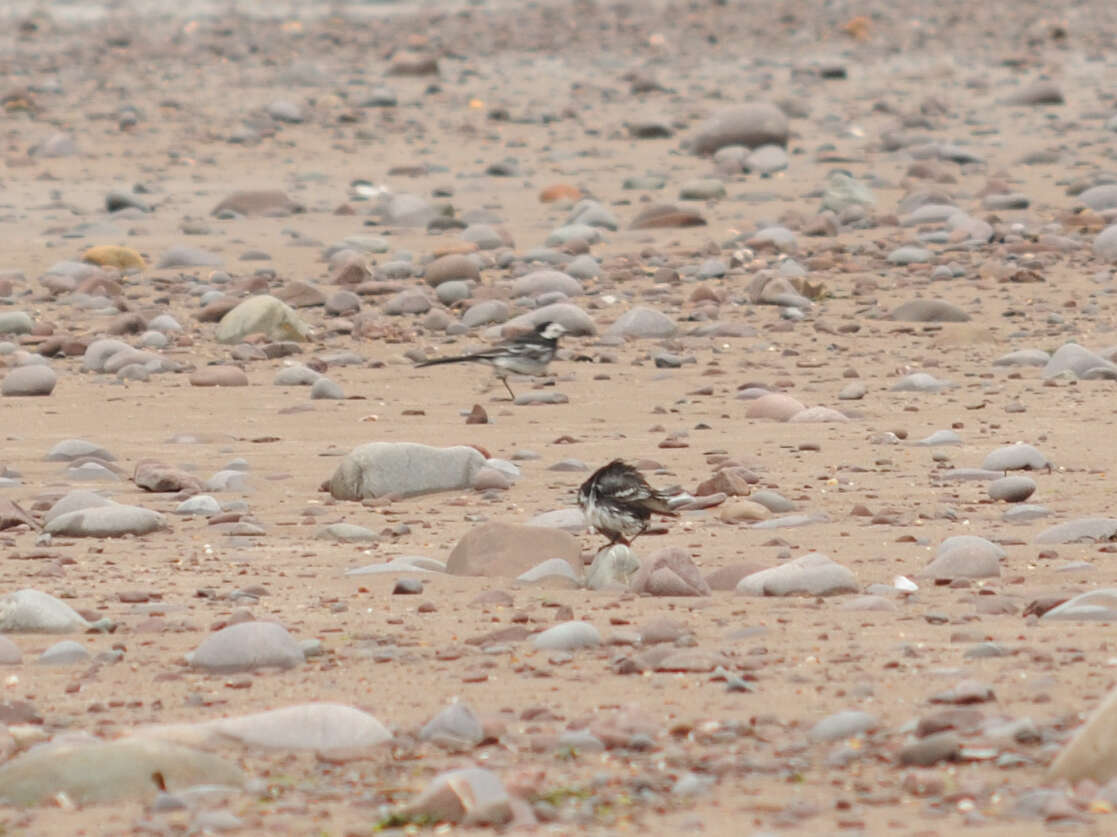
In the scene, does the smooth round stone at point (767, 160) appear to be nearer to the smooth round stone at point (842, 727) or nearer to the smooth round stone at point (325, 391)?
the smooth round stone at point (325, 391)

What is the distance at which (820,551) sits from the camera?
5.52m

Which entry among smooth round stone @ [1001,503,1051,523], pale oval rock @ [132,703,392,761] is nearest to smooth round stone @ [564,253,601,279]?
smooth round stone @ [1001,503,1051,523]

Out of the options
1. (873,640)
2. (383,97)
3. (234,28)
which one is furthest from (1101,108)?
(873,640)

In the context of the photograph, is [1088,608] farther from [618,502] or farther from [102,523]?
[102,523]

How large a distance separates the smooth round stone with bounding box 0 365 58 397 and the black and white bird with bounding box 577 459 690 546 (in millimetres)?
3753

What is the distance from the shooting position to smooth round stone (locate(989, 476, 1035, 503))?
20.0 feet

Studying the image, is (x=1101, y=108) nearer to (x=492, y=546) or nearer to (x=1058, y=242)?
(x=1058, y=242)

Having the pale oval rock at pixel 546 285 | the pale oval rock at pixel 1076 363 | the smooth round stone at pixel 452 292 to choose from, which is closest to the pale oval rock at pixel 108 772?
the pale oval rock at pixel 1076 363

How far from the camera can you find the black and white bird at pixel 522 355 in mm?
8422

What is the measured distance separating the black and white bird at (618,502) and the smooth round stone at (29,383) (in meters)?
3.75

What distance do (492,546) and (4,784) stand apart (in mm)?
2020

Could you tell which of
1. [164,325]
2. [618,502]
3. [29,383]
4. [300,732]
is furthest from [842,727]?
[164,325]

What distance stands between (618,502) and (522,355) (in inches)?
129

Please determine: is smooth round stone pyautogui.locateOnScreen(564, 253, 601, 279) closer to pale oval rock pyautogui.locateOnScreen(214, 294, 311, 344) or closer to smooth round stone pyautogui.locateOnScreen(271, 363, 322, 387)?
pale oval rock pyautogui.locateOnScreen(214, 294, 311, 344)
